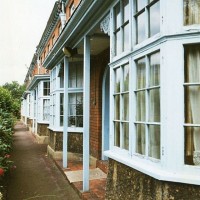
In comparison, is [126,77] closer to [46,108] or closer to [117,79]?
[117,79]

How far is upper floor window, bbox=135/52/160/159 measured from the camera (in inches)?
122

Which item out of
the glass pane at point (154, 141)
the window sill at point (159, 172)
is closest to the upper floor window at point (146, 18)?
the glass pane at point (154, 141)

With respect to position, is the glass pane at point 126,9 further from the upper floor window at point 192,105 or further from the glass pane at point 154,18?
the upper floor window at point 192,105

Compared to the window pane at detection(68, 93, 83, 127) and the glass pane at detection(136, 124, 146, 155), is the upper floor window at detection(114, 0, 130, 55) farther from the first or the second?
the window pane at detection(68, 93, 83, 127)

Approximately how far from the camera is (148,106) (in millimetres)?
3264

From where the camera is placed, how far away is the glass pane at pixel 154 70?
3092 millimetres

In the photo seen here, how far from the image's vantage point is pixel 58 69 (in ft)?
33.4

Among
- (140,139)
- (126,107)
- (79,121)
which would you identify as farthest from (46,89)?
(140,139)

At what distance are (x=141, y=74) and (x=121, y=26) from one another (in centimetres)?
104

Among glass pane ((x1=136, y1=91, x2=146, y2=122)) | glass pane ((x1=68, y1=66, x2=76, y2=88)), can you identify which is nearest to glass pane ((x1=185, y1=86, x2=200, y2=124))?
glass pane ((x1=136, y1=91, x2=146, y2=122))

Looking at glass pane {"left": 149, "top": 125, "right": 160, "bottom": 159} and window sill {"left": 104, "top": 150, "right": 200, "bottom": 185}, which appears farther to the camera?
glass pane {"left": 149, "top": 125, "right": 160, "bottom": 159}

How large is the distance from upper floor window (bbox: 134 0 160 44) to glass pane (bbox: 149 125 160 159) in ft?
3.69

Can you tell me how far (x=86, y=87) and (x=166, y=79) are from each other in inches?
138

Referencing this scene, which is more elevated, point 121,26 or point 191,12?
point 121,26
